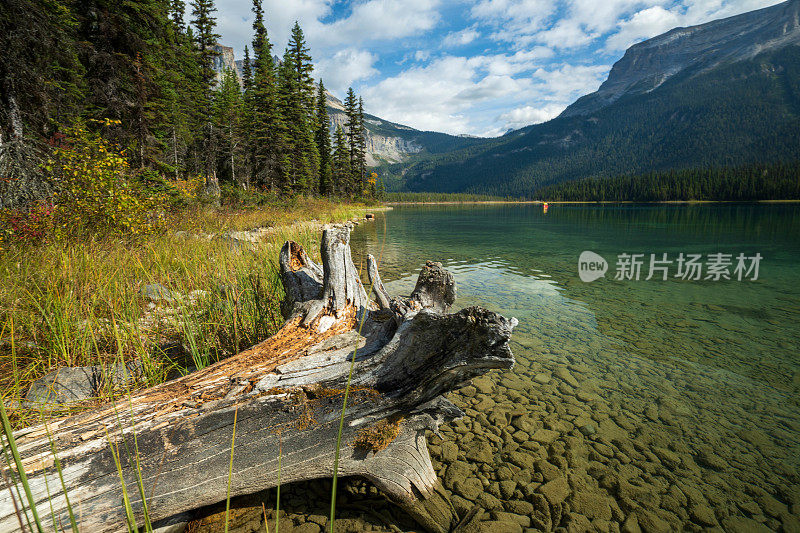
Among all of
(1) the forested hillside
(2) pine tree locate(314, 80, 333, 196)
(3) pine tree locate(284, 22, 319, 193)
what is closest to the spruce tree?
(2) pine tree locate(314, 80, 333, 196)

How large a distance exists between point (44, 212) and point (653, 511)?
26.1 ft

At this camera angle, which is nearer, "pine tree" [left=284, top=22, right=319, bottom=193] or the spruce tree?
"pine tree" [left=284, top=22, right=319, bottom=193]

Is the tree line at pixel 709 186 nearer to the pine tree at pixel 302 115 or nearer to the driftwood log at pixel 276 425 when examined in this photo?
the pine tree at pixel 302 115

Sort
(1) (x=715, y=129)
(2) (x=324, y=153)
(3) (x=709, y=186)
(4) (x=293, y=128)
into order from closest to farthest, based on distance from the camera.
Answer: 1. (4) (x=293, y=128)
2. (2) (x=324, y=153)
3. (3) (x=709, y=186)
4. (1) (x=715, y=129)

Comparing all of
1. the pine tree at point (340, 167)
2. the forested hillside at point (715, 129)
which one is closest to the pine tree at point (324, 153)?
the pine tree at point (340, 167)

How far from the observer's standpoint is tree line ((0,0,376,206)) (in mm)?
6781

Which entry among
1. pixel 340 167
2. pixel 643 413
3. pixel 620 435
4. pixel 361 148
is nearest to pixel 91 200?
pixel 620 435

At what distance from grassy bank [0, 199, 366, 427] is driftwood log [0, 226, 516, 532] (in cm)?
58

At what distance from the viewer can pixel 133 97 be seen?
11.3 meters

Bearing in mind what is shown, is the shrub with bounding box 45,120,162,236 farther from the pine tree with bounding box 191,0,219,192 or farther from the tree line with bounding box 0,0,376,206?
the pine tree with bounding box 191,0,219,192

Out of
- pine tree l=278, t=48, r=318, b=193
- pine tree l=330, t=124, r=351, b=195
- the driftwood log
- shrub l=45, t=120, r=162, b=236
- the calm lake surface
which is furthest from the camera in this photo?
pine tree l=330, t=124, r=351, b=195

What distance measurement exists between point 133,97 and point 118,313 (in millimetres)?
12370

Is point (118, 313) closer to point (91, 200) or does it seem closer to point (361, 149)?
point (91, 200)

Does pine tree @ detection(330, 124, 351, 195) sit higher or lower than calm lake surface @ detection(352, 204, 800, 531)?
higher
